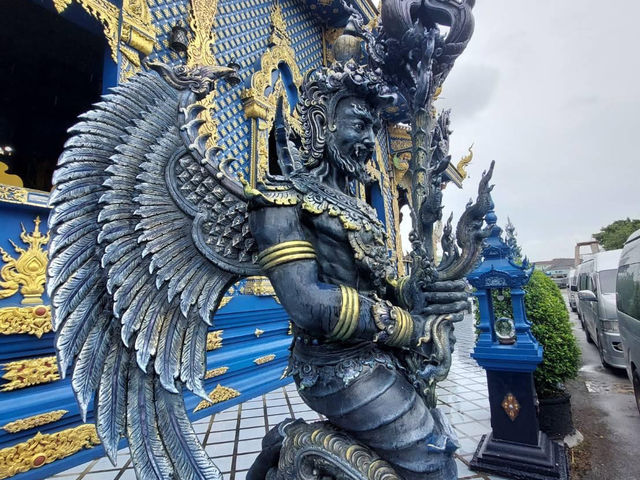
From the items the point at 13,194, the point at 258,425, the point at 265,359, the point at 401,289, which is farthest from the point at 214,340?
the point at 401,289

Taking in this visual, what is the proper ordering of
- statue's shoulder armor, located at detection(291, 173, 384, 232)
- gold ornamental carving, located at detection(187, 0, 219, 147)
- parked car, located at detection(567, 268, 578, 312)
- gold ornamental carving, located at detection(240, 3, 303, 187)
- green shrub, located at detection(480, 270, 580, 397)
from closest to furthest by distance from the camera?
statue's shoulder armor, located at detection(291, 173, 384, 232), green shrub, located at detection(480, 270, 580, 397), gold ornamental carving, located at detection(187, 0, 219, 147), gold ornamental carving, located at detection(240, 3, 303, 187), parked car, located at detection(567, 268, 578, 312)

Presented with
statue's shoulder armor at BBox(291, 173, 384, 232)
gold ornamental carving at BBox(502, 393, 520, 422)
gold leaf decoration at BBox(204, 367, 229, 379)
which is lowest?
gold ornamental carving at BBox(502, 393, 520, 422)

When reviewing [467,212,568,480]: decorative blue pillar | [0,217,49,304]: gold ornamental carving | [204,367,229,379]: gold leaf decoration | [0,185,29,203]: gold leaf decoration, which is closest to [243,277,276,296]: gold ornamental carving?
[204,367,229,379]: gold leaf decoration

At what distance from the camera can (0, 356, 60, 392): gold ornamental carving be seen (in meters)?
2.93

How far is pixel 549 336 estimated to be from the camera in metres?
3.94

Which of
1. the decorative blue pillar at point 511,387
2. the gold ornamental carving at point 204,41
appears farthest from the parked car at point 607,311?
the gold ornamental carving at point 204,41

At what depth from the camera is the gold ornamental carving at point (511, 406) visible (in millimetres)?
3238

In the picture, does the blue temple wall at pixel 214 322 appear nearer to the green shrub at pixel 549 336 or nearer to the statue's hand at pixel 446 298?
the statue's hand at pixel 446 298

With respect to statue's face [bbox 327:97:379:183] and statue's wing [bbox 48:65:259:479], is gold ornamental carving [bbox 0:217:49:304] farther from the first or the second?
statue's face [bbox 327:97:379:183]

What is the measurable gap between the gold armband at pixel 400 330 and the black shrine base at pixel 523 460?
2.34 meters

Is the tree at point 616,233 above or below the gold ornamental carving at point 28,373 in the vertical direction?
above

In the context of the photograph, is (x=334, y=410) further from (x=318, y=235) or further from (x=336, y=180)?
(x=336, y=180)

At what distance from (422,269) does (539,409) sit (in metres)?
3.18

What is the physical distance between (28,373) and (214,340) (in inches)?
76.5
